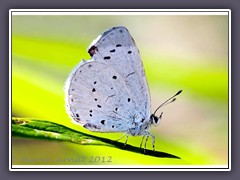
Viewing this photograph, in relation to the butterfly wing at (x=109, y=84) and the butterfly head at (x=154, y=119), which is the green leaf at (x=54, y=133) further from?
the butterfly head at (x=154, y=119)

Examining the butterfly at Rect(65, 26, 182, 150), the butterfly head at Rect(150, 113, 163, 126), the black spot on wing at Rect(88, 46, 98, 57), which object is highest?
the black spot on wing at Rect(88, 46, 98, 57)

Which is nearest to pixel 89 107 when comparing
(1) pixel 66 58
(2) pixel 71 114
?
(2) pixel 71 114

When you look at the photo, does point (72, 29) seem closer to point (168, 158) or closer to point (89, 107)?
point (89, 107)

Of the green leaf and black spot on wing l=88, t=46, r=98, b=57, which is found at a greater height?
black spot on wing l=88, t=46, r=98, b=57

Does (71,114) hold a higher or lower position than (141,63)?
lower

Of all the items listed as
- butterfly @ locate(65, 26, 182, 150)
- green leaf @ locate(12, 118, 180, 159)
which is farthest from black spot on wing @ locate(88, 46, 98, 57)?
green leaf @ locate(12, 118, 180, 159)


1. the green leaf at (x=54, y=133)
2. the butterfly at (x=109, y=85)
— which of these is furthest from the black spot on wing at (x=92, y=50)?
the green leaf at (x=54, y=133)

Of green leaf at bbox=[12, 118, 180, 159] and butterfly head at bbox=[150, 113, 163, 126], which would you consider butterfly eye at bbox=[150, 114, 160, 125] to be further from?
green leaf at bbox=[12, 118, 180, 159]

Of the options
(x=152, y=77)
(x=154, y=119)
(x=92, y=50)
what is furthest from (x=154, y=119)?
(x=92, y=50)
